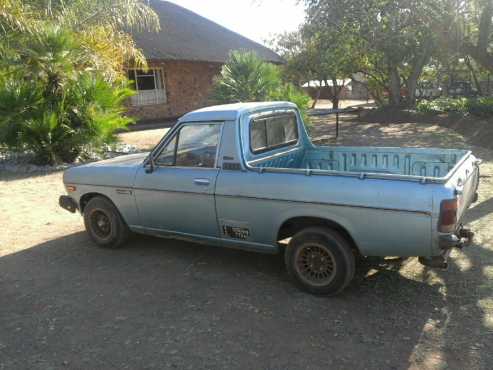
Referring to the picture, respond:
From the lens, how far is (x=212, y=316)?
379 centimetres

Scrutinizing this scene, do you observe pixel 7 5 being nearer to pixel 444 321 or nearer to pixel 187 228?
pixel 187 228

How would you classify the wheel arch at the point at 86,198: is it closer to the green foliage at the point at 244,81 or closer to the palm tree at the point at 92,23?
the palm tree at the point at 92,23

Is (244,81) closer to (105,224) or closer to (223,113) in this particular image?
(105,224)

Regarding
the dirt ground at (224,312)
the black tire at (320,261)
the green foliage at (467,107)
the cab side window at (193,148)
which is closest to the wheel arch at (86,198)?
the dirt ground at (224,312)

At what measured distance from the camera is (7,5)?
30.9 ft

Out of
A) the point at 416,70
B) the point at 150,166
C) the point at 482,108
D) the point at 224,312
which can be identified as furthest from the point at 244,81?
the point at 224,312

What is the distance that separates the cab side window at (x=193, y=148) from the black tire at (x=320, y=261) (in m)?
1.20

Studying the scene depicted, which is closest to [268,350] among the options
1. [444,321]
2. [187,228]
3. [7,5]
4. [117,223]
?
[444,321]

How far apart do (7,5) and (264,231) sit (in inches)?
337

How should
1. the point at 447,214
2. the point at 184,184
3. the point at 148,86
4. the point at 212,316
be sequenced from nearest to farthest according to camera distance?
the point at 447,214
the point at 212,316
the point at 184,184
the point at 148,86

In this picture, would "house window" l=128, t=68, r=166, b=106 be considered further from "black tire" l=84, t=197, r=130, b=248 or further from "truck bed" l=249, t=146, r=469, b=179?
"truck bed" l=249, t=146, r=469, b=179

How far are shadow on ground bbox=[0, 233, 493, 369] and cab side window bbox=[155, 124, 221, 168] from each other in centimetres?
116

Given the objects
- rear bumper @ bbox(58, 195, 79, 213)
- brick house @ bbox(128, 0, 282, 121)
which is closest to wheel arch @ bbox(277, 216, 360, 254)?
rear bumper @ bbox(58, 195, 79, 213)

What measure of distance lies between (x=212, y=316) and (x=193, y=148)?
174cm
